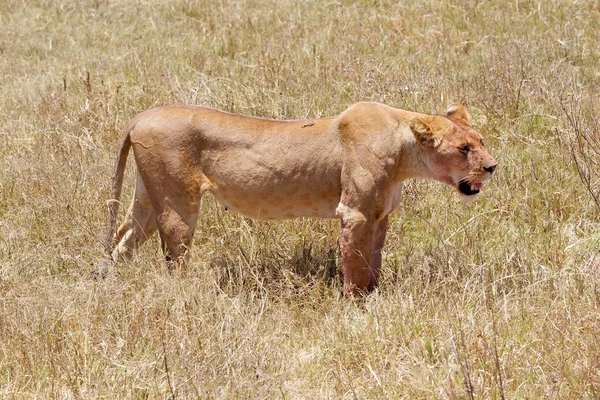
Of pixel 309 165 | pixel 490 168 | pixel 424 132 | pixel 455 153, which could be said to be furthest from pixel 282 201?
pixel 490 168

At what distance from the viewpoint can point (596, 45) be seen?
934 cm

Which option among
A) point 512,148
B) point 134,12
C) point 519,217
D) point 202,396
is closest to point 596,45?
point 512,148

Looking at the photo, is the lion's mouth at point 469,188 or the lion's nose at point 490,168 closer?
the lion's nose at point 490,168

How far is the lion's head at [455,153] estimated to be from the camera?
5516 millimetres

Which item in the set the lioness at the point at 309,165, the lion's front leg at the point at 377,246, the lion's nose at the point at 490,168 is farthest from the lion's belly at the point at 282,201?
the lion's nose at the point at 490,168

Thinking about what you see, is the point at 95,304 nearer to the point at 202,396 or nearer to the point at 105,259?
the point at 105,259

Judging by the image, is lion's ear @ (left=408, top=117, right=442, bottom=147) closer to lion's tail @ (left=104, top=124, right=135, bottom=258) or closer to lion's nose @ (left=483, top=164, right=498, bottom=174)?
lion's nose @ (left=483, top=164, right=498, bottom=174)

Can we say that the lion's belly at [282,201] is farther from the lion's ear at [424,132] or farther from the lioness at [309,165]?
the lion's ear at [424,132]

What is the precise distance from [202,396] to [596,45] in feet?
21.5

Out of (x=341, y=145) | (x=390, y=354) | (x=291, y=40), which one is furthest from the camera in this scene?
(x=291, y=40)

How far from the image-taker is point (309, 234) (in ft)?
21.2

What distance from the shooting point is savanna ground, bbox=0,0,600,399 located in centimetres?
454

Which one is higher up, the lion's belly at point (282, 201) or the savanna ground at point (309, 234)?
the lion's belly at point (282, 201)

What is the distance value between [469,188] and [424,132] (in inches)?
17.2
